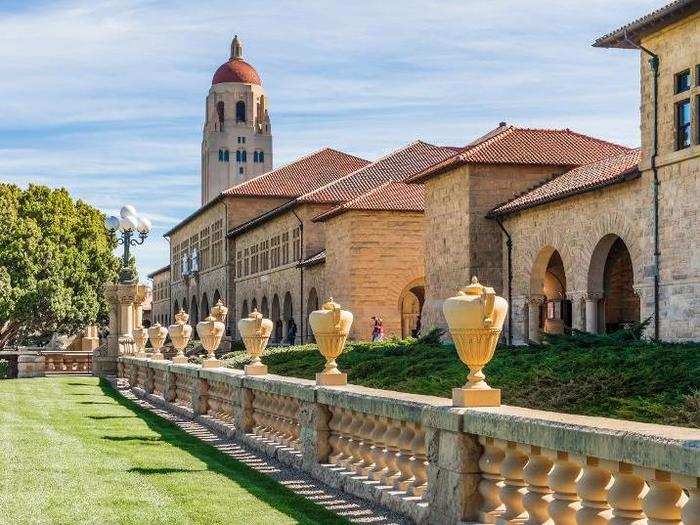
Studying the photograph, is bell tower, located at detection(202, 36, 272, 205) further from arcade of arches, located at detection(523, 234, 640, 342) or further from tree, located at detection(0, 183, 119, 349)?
arcade of arches, located at detection(523, 234, 640, 342)

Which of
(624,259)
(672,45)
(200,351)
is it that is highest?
(672,45)

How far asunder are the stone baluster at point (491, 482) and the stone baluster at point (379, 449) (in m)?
2.29

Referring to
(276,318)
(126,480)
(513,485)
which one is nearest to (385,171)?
(276,318)

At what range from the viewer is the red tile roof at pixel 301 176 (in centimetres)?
7338

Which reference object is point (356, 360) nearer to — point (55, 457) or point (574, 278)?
point (574, 278)

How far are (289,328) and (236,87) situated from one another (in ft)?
233

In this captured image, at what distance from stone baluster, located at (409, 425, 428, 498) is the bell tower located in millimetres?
120435

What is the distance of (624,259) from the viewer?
3856cm

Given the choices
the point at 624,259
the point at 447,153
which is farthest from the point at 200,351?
the point at 624,259

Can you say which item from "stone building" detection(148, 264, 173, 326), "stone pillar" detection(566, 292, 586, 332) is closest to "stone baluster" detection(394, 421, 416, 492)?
"stone pillar" detection(566, 292, 586, 332)

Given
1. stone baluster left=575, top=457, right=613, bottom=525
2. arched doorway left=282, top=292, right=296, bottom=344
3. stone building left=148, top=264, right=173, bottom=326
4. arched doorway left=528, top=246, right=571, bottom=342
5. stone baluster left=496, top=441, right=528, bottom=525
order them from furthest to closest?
stone building left=148, top=264, right=173, bottom=326 < arched doorway left=282, top=292, right=296, bottom=344 < arched doorway left=528, top=246, right=571, bottom=342 < stone baluster left=496, top=441, right=528, bottom=525 < stone baluster left=575, top=457, right=613, bottom=525

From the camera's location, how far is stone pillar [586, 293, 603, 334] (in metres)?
33.6

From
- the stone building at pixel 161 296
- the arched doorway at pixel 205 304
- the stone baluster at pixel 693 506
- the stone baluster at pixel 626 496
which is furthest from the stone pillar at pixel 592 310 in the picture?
the stone building at pixel 161 296

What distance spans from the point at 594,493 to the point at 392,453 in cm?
416
